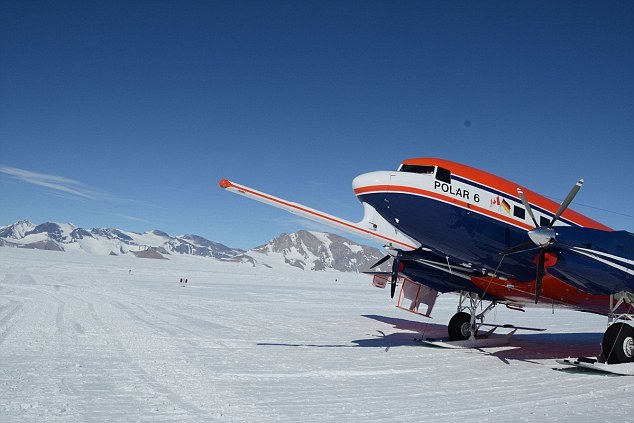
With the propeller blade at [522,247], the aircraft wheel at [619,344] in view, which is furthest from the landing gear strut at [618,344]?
the propeller blade at [522,247]

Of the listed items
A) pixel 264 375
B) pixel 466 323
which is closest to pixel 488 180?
pixel 466 323

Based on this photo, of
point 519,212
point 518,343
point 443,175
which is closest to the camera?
point 443,175

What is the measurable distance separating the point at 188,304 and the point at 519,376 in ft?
63.8

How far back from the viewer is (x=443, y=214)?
45.0ft

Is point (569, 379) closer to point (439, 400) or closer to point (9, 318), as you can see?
point (439, 400)

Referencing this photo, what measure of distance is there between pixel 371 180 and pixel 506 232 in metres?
4.48

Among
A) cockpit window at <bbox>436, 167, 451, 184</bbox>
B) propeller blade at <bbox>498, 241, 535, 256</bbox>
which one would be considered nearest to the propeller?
propeller blade at <bbox>498, 241, 535, 256</bbox>

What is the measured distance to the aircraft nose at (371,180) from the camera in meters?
13.5

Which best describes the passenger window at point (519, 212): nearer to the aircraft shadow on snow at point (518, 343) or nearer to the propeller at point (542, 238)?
the propeller at point (542, 238)

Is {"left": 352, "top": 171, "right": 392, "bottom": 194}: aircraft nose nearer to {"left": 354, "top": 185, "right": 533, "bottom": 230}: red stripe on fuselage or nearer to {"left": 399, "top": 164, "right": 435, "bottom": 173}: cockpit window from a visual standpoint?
{"left": 354, "top": 185, "right": 533, "bottom": 230}: red stripe on fuselage

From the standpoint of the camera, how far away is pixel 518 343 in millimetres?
Result: 20172

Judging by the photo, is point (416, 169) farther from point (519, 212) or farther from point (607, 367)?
point (607, 367)

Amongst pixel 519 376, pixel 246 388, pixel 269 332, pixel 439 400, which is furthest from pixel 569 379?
pixel 269 332

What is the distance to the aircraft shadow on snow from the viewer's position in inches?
639
